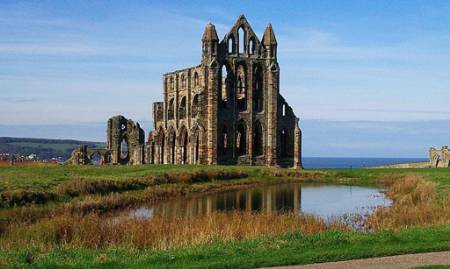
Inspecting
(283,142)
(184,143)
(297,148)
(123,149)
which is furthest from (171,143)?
(297,148)

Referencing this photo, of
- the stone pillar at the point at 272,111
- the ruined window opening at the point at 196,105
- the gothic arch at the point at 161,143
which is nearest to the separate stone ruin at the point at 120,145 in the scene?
the gothic arch at the point at 161,143

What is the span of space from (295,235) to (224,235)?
93.9 inches

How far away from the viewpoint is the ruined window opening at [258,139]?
72.5 metres

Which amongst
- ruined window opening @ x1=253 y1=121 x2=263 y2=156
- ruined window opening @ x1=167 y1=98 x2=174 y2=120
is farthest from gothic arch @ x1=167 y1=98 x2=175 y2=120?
ruined window opening @ x1=253 y1=121 x2=263 y2=156

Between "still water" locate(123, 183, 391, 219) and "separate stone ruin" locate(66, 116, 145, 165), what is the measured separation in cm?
3503

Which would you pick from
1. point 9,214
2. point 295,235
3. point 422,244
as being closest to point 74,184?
point 9,214

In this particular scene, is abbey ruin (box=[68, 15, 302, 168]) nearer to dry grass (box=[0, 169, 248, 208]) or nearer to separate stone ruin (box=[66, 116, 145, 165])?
separate stone ruin (box=[66, 116, 145, 165])

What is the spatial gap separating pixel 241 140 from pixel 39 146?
10910cm

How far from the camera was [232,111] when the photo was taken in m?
71.3

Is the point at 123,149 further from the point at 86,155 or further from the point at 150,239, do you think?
the point at 150,239

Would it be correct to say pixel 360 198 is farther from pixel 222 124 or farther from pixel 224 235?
pixel 222 124

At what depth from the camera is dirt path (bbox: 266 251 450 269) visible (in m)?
12.7

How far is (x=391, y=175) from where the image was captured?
5131cm

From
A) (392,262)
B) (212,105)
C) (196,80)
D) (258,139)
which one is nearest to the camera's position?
(392,262)
